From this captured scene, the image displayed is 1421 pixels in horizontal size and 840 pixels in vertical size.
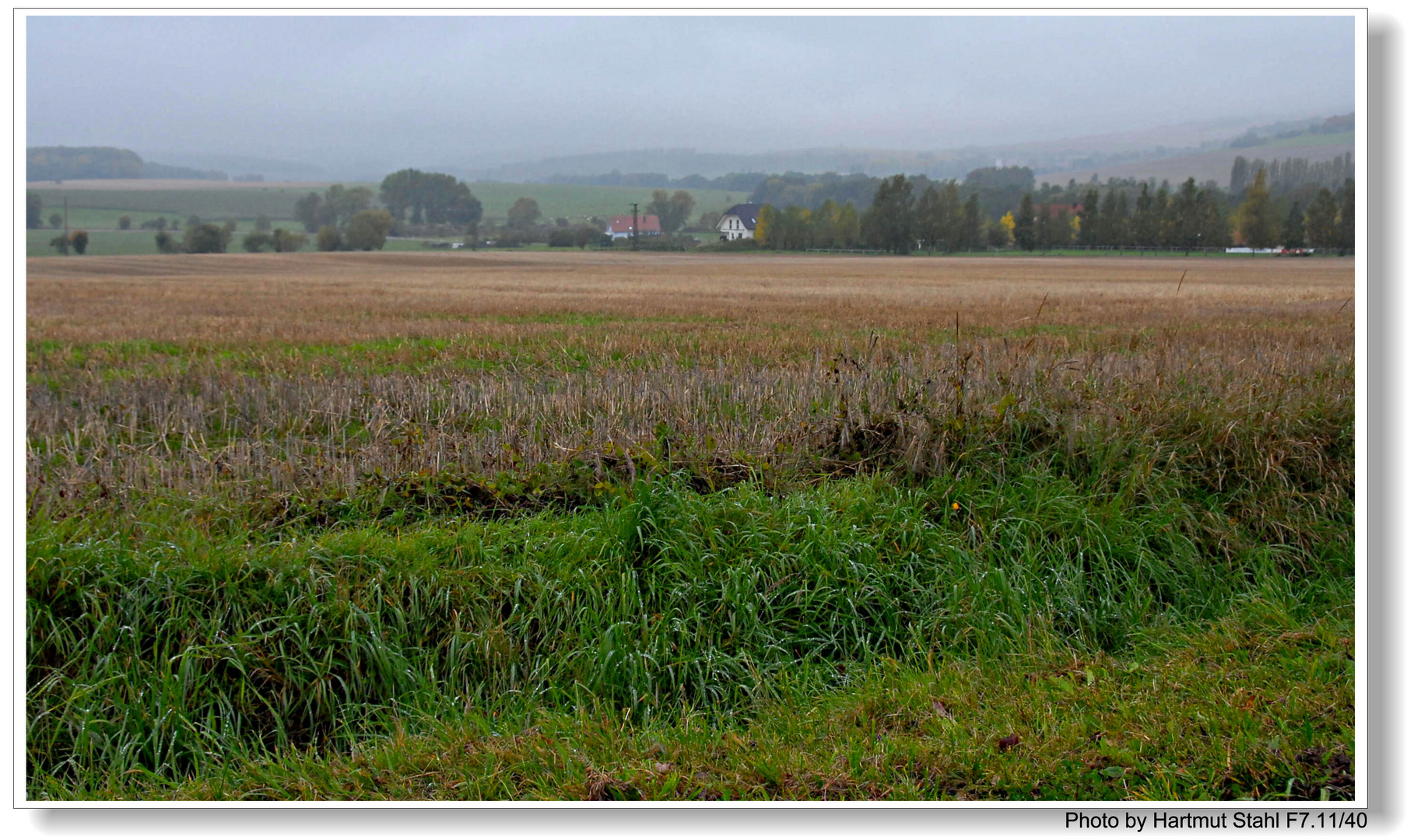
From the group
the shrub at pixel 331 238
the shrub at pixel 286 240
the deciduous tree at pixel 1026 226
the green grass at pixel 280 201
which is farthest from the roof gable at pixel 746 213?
the shrub at pixel 286 240

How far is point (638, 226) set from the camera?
103938mm

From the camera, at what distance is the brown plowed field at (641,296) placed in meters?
21.7

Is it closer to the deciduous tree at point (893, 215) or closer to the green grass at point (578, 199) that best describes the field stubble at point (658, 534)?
the green grass at point (578, 199)

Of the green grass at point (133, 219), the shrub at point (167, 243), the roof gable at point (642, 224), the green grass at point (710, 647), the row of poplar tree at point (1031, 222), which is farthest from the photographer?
the roof gable at point (642, 224)

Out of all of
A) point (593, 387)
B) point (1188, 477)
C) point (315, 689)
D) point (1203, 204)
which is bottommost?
point (315, 689)

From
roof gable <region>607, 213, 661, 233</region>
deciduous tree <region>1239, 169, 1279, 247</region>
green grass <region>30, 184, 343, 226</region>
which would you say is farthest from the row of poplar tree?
green grass <region>30, 184, 343, 226</region>

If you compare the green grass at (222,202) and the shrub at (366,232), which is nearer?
the green grass at (222,202)

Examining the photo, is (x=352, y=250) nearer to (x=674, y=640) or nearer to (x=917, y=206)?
(x=917, y=206)

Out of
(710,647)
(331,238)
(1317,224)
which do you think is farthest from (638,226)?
(710,647)

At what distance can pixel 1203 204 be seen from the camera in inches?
2606

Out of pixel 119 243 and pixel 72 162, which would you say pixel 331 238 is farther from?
pixel 72 162

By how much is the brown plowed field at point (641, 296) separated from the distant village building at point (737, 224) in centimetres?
3581
